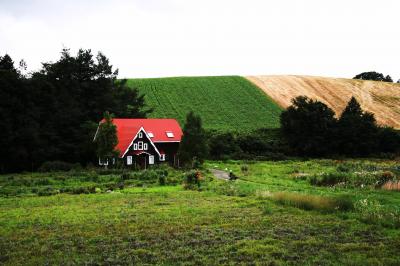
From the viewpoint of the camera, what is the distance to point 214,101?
95000 mm

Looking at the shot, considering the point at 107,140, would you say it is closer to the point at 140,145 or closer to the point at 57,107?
the point at 140,145

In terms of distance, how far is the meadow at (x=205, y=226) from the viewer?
1650cm

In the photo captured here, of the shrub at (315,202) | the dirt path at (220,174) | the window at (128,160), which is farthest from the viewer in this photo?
the window at (128,160)

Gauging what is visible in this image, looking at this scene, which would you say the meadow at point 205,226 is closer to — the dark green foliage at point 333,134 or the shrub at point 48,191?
the shrub at point 48,191

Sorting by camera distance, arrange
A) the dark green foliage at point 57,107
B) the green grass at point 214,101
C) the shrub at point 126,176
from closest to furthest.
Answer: the shrub at point 126,176, the dark green foliage at point 57,107, the green grass at point 214,101

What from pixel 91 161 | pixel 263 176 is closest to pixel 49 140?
pixel 91 161

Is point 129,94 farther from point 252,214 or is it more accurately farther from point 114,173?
point 252,214

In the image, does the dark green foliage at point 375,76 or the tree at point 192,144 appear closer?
the tree at point 192,144

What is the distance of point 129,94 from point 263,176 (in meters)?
38.7

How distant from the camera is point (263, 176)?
4650 centimetres

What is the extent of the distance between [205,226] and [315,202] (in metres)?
7.63

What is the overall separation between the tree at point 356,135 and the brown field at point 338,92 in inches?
523

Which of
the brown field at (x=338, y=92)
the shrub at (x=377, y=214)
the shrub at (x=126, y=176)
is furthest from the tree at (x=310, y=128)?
the shrub at (x=377, y=214)

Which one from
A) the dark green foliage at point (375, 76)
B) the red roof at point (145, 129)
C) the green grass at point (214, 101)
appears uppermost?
the dark green foliage at point (375, 76)
